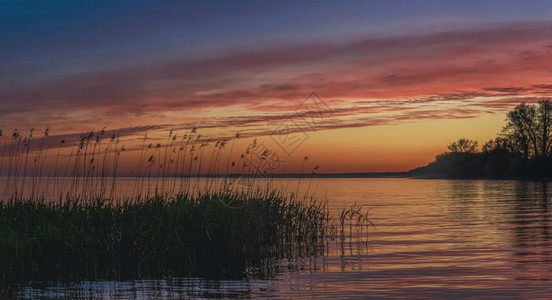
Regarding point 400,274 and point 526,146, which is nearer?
point 400,274

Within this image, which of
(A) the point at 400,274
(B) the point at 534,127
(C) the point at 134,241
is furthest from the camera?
(B) the point at 534,127

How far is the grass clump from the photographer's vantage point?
659 inches

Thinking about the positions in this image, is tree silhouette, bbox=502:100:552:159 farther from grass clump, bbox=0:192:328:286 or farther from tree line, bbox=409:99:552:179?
grass clump, bbox=0:192:328:286

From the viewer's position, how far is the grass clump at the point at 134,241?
16.8 m

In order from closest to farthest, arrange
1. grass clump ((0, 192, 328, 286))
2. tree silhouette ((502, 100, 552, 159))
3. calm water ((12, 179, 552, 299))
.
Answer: calm water ((12, 179, 552, 299)) < grass clump ((0, 192, 328, 286)) < tree silhouette ((502, 100, 552, 159))

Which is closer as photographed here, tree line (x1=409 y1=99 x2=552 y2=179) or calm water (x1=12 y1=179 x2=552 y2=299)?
calm water (x1=12 y1=179 x2=552 y2=299)

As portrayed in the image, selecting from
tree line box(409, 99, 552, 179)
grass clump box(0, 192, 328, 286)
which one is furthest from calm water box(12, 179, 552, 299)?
tree line box(409, 99, 552, 179)

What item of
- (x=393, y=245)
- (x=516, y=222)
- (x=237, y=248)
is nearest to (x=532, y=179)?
(x=516, y=222)

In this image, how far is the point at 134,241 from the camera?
59.0 ft

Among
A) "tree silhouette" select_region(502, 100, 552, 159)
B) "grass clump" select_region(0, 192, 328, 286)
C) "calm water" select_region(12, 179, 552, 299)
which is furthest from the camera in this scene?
"tree silhouette" select_region(502, 100, 552, 159)

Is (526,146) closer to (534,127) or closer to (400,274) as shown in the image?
(534,127)

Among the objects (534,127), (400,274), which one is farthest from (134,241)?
(534,127)

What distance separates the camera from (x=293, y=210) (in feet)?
85.6

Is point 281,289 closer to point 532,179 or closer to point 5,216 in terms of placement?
point 5,216
